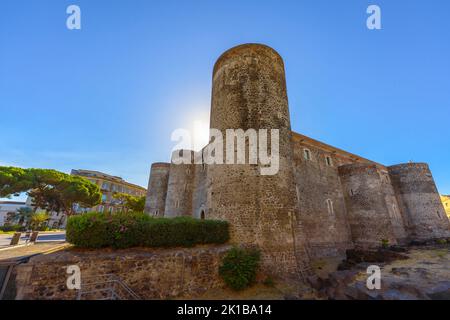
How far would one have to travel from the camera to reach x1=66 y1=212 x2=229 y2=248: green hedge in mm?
7195

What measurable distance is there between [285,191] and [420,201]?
24.4 metres

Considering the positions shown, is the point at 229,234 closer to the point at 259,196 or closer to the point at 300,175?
the point at 259,196

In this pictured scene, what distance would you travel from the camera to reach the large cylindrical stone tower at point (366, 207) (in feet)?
55.4

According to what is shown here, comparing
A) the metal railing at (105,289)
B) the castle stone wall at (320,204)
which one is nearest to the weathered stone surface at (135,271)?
the metal railing at (105,289)

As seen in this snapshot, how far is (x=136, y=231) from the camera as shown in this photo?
776 cm

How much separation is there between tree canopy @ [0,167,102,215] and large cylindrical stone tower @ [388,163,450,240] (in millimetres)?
44663

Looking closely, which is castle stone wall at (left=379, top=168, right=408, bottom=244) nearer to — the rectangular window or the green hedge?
the rectangular window

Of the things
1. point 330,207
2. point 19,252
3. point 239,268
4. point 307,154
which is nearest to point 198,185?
point 307,154

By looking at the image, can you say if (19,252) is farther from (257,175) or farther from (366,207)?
(366,207)

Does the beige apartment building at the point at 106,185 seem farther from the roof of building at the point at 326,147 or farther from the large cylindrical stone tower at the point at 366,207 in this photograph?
the large cylindrical stone tower at the point at 366,207

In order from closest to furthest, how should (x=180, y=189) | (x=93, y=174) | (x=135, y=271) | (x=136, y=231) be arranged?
(x=135, y=271) → (x=136, y=231) → (x=180, y=189) → (x=93, y=174)

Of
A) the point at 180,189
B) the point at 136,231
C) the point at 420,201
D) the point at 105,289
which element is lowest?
the point at 105,289

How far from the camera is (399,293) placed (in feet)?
21.7

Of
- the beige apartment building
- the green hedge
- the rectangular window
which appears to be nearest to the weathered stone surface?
the green hedge
